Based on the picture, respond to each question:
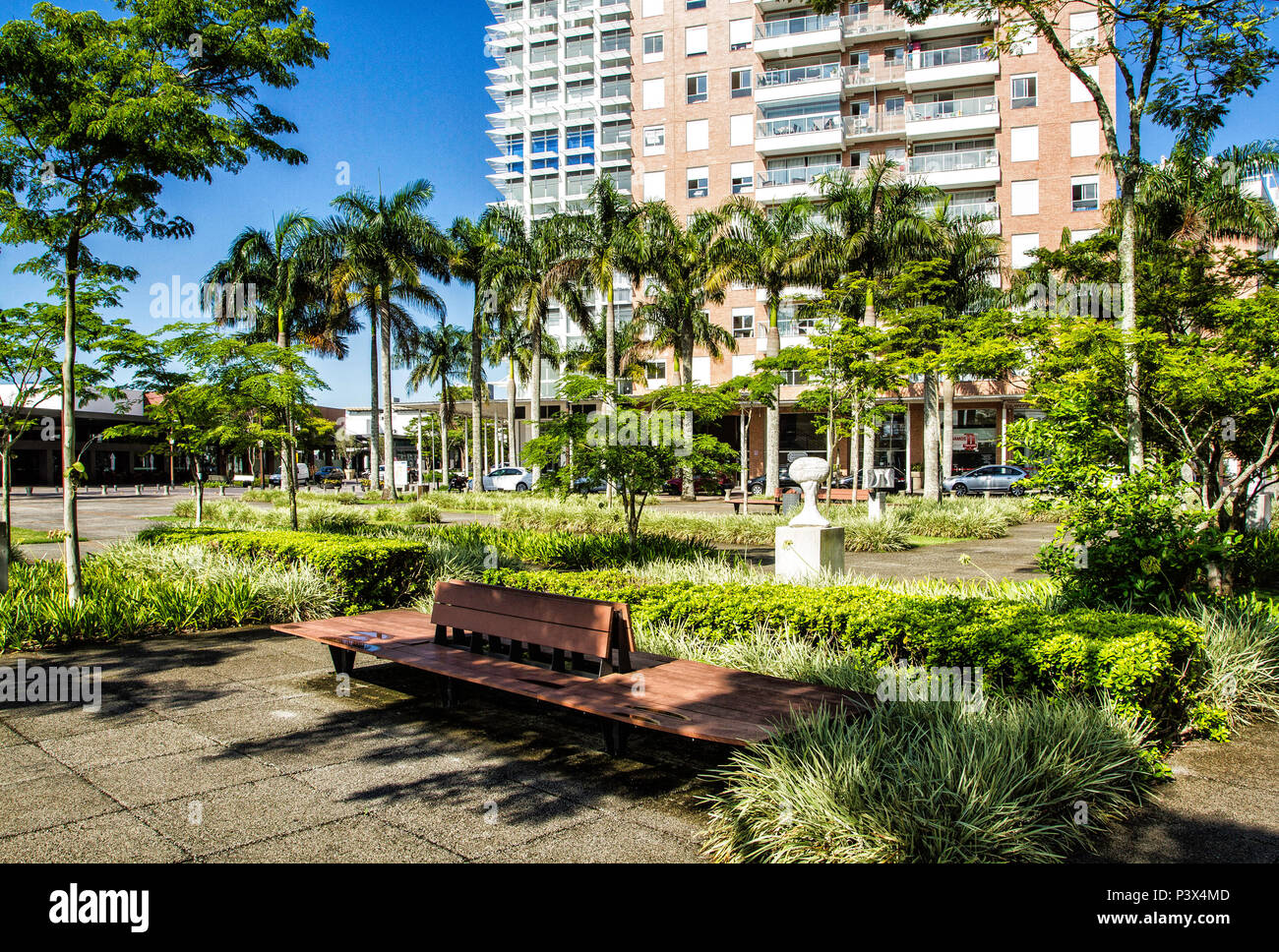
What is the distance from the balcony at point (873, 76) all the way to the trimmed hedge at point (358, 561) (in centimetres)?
4442

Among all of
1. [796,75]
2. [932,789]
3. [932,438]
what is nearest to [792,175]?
[796,75]

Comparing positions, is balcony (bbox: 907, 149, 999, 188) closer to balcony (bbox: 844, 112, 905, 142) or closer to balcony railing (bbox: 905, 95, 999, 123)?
balcony railing (bbox: 905, 95, 999, 123)

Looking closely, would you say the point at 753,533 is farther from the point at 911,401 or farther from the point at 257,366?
the point at 911,401

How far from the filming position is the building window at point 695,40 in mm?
50219

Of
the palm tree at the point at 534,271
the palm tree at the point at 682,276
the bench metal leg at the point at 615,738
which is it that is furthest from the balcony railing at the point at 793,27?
the bench metal leg at the point at 615,738

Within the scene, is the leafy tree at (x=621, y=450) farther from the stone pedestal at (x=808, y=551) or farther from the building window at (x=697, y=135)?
the building window at (x=697, y=135)

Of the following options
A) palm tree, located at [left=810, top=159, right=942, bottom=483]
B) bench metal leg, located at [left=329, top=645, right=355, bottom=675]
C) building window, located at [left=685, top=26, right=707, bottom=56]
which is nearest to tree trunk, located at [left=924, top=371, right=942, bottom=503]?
palm tree, located at [left=810, top=159, right=942, bottom=483]

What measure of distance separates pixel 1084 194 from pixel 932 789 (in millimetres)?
46546

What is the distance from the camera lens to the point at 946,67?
4403 centimetres

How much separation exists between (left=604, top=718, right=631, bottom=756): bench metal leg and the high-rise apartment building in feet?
123

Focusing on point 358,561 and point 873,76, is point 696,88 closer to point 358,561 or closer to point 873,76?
point 873,76

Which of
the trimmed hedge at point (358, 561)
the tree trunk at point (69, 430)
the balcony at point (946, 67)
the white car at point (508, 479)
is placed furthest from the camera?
the balcony at point (946, 67)

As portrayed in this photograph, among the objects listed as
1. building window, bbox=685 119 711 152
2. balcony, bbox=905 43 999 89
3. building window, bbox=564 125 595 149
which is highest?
building window, bbox=564 125 595 149

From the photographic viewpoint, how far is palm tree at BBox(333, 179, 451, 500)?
110 ft
